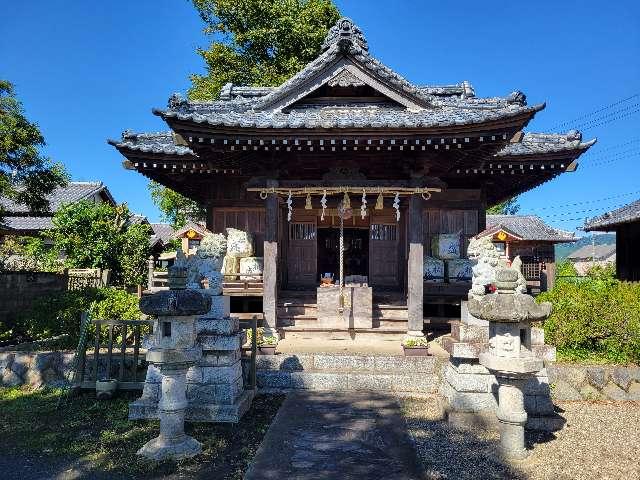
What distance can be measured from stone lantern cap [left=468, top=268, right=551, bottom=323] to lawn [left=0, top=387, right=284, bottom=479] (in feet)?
11.5

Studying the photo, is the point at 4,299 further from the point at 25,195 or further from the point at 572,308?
the point at 572,308

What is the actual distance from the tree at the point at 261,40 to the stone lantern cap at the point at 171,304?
69.1 ft

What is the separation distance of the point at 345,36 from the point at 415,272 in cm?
649

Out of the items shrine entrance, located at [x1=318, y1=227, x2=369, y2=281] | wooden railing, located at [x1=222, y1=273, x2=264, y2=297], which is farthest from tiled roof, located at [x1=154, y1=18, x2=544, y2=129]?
shrine entrance, located at [x1=318, y1=227, x2=369, y2=281]

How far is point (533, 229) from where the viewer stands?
126 feet

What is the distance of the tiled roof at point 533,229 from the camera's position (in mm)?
35875

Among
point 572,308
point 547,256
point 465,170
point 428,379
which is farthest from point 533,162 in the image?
point 547,256

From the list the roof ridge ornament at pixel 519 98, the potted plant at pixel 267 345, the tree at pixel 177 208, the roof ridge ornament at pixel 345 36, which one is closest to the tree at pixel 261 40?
the tree at pixel 177 208

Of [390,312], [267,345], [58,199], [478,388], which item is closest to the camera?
[478,388]

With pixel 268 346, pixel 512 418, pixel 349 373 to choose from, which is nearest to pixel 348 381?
pixel 349 373

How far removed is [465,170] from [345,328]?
16.6 feet

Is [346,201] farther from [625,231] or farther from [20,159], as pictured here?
[625,231]

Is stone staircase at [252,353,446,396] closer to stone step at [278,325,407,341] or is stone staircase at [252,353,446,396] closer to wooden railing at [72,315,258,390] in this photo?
wooden railing at [72,315,258,390]

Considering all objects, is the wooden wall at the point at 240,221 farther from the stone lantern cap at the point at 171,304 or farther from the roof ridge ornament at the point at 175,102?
the stone lantern cap at the point at 171,304
